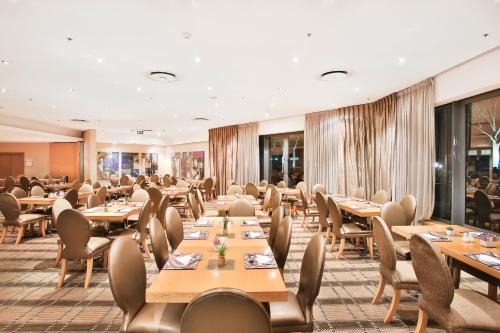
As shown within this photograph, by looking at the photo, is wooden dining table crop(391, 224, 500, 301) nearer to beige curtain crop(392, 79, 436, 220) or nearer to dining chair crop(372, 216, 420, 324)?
dining chair crop(372, 216, 420, 324)

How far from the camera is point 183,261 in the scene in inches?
85.1

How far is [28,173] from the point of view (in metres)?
15.4

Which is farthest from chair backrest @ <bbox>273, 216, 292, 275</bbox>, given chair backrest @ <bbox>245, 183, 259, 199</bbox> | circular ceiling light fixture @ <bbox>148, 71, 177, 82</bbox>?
chair backrest @ <bbox>245, 183, 259, 199</bbox>

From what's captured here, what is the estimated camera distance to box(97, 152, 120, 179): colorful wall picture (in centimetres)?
1502

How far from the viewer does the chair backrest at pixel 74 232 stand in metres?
3.38

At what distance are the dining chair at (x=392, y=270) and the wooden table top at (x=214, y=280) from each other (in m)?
1.18

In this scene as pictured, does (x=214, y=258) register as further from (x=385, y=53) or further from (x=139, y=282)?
(x=385, y=53)

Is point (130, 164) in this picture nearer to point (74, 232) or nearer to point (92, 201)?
point (92, 201)

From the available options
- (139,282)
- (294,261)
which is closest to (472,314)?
(139,282)

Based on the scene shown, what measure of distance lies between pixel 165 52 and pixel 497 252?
458 centimetres

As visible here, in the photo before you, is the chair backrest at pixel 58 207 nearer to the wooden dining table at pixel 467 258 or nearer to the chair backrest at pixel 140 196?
the chair backrest at pixel 140 196

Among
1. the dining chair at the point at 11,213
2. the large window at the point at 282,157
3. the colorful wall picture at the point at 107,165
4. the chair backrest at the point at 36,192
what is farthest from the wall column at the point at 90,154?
the dining chair at the point at 11,213

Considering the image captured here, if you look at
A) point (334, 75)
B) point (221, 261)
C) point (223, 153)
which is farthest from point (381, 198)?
point (223, 153)

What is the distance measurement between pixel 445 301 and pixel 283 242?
130 cm
